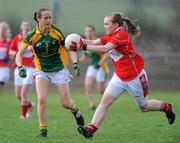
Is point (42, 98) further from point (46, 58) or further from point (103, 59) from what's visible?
point (103, 59)

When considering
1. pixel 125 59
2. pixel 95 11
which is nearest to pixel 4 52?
pixel 125 59

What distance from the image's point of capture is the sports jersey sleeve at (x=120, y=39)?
10375 mm

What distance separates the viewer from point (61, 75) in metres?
11.3

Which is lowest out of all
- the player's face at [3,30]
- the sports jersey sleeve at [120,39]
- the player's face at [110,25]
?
the player's face at [3,30]

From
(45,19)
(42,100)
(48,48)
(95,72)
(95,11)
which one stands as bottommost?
(95,11)

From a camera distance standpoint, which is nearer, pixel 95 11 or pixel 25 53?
pixel 25 53

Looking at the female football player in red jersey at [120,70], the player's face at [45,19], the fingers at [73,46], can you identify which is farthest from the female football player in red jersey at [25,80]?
the fingers at [73,46]

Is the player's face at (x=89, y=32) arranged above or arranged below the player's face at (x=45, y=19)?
below

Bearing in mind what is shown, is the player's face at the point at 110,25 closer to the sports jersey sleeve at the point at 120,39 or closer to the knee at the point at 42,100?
the sports jersey sleeve at the point at 120,39

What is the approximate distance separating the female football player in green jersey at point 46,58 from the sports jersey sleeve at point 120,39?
0.84 meters

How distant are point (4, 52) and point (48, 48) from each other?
19.5 ft

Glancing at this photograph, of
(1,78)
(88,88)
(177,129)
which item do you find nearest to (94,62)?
(88,88)

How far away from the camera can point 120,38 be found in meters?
10.4

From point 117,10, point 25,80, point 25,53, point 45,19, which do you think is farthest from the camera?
point 117,10
